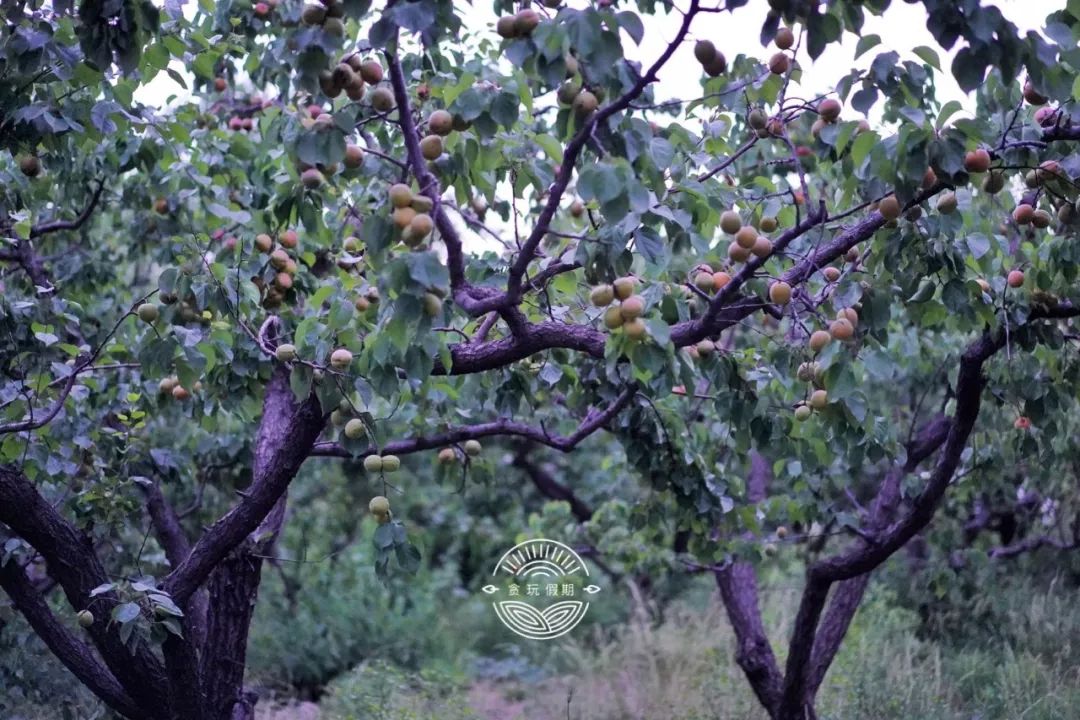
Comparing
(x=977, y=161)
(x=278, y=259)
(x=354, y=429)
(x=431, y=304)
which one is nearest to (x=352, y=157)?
(x=431, y=304)

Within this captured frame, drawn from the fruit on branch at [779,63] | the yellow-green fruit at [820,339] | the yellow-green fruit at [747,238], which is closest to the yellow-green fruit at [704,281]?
the yellow-green fruit at [747,238]

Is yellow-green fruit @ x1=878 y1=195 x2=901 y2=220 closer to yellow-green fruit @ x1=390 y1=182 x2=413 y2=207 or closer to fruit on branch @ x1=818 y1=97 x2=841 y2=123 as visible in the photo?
fruit on branch @ x1=818 y1=97 x2=841 y2=123

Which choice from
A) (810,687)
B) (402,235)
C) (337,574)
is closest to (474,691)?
(337,574)

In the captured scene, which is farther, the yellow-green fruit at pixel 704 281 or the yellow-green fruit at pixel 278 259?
the yellow-green fruit at pixel 278 259

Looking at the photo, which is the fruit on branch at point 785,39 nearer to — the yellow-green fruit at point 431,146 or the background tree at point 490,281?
the background tree at point 490,281

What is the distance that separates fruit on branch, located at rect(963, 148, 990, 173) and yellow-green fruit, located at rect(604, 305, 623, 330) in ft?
2.59

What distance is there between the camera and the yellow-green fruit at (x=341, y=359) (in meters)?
2.80

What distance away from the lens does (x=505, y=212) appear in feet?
14.2

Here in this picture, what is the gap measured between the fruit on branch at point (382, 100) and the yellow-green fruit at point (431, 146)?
138 mm

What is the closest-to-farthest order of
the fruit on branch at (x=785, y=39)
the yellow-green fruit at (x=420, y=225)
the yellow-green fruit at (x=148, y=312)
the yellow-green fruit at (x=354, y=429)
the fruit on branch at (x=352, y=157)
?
1. the yellow-green fruit at (x=420, y=225)
2. the fruit on branch at (x=352, y=157)
3. the fruit on branch at (x=785, y=39)
4. the yellow-green fruit at (x=354, y=429)
5. the yellow-green fruit at (x=148, y=312)

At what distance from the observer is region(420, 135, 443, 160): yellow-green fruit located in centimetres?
232

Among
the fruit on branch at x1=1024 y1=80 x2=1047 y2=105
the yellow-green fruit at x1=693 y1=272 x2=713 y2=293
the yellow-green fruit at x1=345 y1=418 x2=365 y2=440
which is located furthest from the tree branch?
the fruit on branch at x1=1024 y1=80 x2=1047 y2=105

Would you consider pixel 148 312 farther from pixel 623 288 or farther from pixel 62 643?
pixel 623 288

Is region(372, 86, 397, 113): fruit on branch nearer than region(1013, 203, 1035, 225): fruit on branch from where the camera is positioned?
Yes
